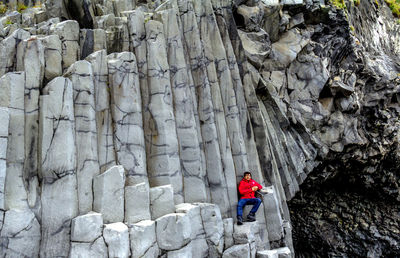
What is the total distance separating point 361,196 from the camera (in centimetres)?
2291

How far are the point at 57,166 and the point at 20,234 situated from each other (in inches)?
72.8

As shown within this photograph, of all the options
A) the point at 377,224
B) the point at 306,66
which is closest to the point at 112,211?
the point at 306,66

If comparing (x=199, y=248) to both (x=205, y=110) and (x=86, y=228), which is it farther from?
(x=205, y=110)

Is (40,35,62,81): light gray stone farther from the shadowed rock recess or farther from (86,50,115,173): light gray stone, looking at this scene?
(86,50,115,173): light gray stone

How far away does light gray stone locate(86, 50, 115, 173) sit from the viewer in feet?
37.1

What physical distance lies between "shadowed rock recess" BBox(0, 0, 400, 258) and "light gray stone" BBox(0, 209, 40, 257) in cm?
3

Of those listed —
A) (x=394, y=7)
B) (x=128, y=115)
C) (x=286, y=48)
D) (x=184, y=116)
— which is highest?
(x=128, y=115)

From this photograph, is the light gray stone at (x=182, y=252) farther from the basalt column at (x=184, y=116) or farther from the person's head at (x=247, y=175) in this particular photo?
the person's head at (x=247, y=175)

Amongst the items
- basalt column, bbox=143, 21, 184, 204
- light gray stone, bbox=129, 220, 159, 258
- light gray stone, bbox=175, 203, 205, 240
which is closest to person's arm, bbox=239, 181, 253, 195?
light gray stone, bbox=175, 203, 205, 240

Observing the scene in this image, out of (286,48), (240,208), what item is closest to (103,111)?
(240,208)

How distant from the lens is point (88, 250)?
9625 mm

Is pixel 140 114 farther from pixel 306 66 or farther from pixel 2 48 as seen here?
pixel 306 66

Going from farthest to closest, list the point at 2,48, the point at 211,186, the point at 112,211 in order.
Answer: the point at 211,186 < the point at 2,48 < the point at 112,211

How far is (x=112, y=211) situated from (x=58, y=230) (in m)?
1.42
